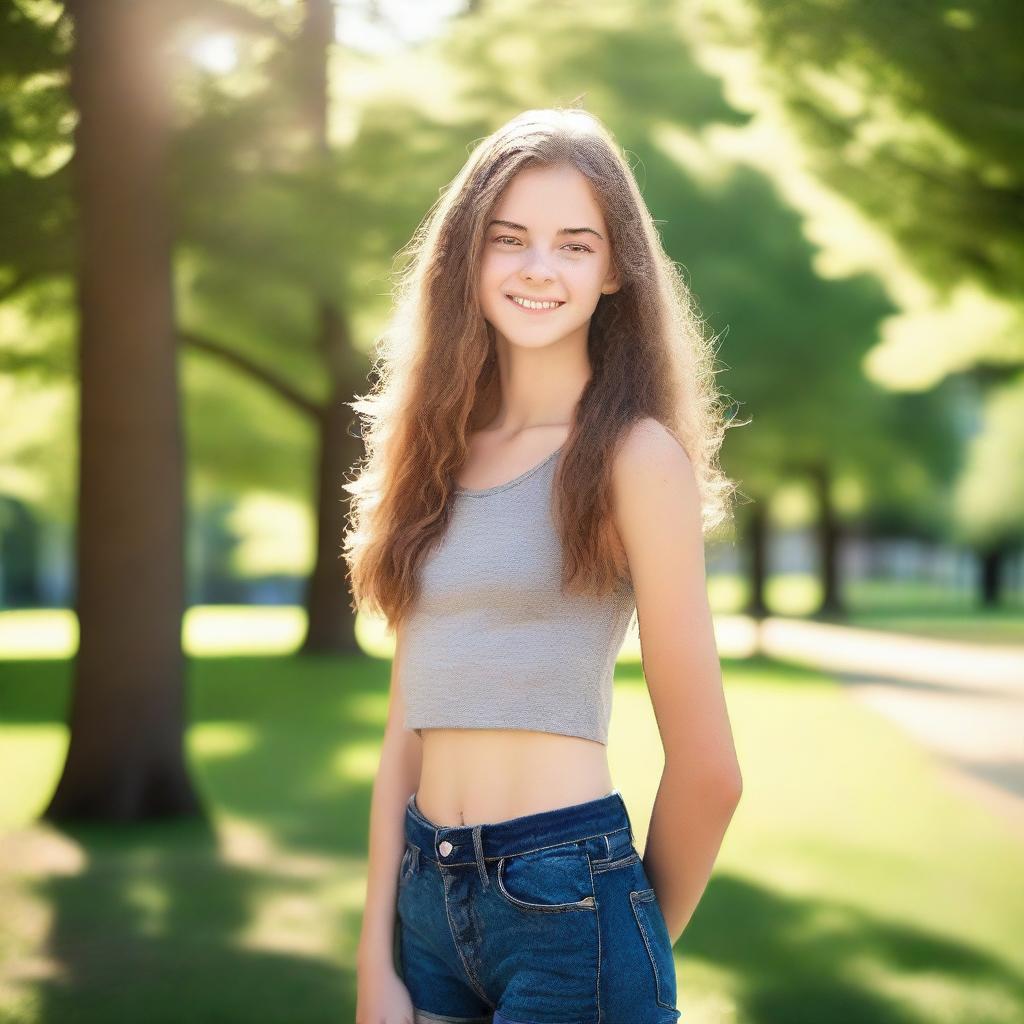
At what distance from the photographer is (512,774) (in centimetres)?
214

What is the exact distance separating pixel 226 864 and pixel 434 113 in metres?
6.62

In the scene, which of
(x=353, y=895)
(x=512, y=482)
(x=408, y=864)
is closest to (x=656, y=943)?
(x=408, y=864)

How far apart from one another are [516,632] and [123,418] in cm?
643

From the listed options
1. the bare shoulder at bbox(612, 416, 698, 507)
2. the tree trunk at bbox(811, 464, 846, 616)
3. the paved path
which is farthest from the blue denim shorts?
the tree trunk at bbox(811, 464, 846, 616)

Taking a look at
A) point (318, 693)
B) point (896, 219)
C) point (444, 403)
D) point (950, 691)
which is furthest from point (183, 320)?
point (444, 403)

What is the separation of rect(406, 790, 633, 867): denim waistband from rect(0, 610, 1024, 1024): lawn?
3467 mm

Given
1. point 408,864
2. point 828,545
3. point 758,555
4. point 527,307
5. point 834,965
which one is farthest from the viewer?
point 828,545

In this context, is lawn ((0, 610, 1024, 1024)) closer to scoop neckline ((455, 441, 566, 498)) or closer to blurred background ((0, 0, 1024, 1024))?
blurred background ((0, 0, 1024, 1024))

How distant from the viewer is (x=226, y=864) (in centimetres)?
764

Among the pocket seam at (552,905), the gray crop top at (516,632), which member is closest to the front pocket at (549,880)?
the pocket seam at (552,905)

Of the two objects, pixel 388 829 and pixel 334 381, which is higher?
pixel 334 381

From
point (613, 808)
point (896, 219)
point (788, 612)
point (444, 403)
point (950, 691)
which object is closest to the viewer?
point (613, 808)

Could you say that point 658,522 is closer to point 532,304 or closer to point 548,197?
point 532,304

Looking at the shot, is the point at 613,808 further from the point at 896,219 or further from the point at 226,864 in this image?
the point at 896,219
